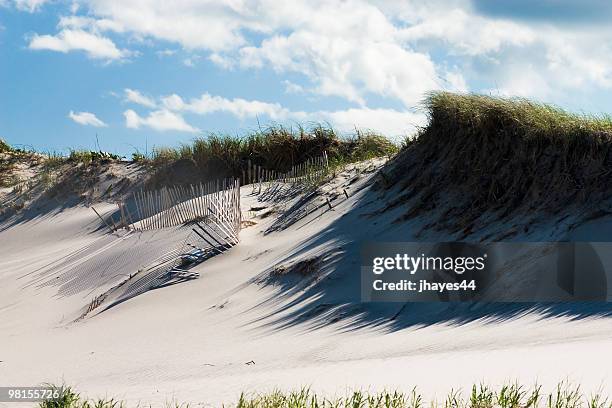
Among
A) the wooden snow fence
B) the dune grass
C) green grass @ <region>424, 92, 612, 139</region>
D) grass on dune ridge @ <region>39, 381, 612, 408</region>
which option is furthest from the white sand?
green grass @ <region>424, 92, 612, 139</region>

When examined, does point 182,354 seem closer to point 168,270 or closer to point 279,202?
point 168,270

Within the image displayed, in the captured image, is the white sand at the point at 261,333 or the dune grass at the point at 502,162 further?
the dune grass at the point at 502,162

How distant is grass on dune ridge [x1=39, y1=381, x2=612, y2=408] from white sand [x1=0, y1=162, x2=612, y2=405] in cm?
14

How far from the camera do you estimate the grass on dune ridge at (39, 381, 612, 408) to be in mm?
3738

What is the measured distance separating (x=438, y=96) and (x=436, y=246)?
9.74 ft

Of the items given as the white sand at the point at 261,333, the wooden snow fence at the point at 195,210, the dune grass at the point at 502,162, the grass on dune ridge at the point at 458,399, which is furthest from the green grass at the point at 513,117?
the grass on dune ridge at the point at 458,399

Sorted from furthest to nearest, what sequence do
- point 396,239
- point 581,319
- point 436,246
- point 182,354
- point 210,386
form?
1. point 396,239
2. point 436,246
3. point 182,354
4. point 581,319
5. point 210,386

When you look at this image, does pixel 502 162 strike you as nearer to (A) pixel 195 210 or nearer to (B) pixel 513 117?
(B) pixel 513 117

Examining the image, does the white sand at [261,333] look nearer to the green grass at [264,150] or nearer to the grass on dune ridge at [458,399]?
the grass on dune ridge at [458,399]

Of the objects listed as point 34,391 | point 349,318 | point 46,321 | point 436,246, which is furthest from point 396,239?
point 34,391

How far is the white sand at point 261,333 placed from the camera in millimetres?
4539

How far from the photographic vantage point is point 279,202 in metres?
12.5

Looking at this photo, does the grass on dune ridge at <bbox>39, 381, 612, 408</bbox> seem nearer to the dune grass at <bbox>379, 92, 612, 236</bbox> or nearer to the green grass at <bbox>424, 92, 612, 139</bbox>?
the dune grass at <bbox>379, 92, 612, 236</bbox>

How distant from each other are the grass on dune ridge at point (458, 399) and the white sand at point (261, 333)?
0.45 ft
